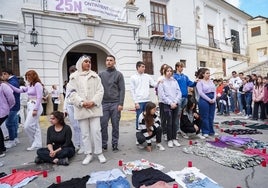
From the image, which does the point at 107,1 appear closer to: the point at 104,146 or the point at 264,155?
the point at 104,146

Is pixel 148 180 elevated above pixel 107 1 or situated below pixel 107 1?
below

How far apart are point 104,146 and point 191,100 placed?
2528mm

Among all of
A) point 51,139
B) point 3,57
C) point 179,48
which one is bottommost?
point 51,139

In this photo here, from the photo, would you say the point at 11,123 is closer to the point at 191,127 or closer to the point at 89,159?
the point at 89,159

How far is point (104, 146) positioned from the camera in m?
5.54

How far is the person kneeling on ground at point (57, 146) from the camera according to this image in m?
4.76

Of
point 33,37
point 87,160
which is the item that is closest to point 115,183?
point 87,160

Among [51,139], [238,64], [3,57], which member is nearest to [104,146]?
[51,139]

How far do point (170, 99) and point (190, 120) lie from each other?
3.79ft

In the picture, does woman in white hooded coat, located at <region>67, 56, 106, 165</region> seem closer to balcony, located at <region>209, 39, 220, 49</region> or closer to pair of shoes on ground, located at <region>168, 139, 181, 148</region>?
pair of shoes on ground, located at <region>168, 139, 181, 148</region>

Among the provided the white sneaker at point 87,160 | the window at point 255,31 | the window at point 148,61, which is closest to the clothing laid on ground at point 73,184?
the white sneaker at point 87,160

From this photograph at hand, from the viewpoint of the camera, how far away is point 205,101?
21.5 ft

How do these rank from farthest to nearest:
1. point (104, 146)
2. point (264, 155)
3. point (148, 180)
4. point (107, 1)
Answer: point (107, 1) < point (104, 146) < point (264, 155) < point (148, 180)

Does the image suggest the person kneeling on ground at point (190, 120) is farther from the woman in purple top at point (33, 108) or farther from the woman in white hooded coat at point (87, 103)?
the woman in purple top at point (33, 108)
